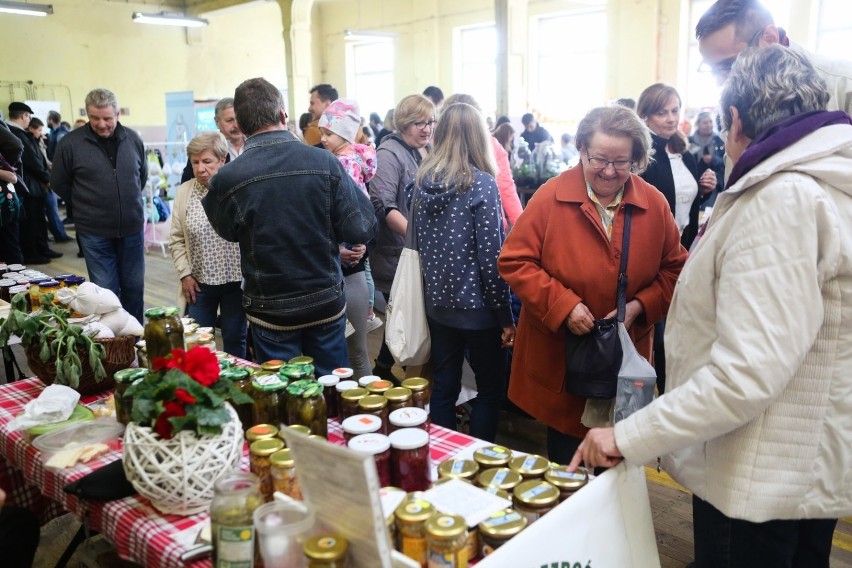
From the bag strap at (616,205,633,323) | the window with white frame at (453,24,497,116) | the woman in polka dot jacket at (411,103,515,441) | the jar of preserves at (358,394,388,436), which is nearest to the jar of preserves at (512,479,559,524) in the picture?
the jar of preserves at (358,394,388,436)

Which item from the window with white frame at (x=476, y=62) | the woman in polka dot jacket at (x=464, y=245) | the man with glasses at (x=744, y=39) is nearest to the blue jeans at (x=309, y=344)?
the woman in polka dot jacket at (x=464, y=245)

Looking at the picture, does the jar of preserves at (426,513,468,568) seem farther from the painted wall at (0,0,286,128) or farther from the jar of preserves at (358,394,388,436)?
the painted wall at (0,0,286,128)

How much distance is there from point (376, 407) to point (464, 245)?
1003mm

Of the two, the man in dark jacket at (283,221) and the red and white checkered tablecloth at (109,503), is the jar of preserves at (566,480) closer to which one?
the red and white checkered tablecloth at (109,503)

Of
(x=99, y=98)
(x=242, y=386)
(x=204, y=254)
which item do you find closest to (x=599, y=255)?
(x=242, y=386)

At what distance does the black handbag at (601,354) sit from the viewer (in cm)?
189

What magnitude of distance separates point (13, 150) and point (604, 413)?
4.44m

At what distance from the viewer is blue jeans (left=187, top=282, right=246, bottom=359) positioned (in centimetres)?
304

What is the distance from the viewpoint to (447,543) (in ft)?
3.38

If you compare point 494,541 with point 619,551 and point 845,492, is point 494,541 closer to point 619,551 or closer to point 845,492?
point 619,551

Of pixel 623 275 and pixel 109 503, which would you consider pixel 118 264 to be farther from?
pixel 623 275

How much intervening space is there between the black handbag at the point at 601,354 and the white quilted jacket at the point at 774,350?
1.95 ft

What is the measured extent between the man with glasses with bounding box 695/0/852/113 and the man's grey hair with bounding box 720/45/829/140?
22.6 inches

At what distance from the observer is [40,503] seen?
2.00 metres
